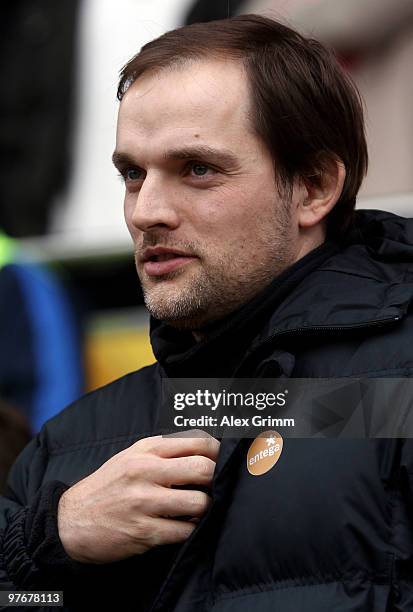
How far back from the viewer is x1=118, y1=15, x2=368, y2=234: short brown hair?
215 centimetres

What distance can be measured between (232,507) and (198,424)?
0.25 metres

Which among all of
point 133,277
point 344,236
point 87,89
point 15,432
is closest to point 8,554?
point 344,236

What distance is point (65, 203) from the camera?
5.27 meters

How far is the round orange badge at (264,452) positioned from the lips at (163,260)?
1.30 ft

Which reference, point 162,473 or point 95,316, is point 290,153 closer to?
point 162,473

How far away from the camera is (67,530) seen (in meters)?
1.92

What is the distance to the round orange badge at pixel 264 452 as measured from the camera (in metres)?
1.78

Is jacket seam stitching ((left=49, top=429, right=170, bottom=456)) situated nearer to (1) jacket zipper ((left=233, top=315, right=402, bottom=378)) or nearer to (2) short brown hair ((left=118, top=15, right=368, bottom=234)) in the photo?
(1) jacket zipper ((left=233, top=315, right=402, bottom=378))

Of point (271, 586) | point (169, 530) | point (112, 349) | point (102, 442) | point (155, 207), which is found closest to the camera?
point (271, 586)

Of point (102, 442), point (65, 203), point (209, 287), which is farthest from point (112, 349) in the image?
point (209, 287)

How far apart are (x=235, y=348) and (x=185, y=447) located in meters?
0.28

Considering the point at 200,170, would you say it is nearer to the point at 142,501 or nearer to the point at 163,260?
the point at 163,260

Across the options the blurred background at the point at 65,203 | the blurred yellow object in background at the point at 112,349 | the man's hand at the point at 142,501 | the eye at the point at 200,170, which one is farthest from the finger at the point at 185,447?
the blurred yellow object in background at the point at 112,349

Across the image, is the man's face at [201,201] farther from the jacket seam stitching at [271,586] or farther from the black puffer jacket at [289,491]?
the jacket seam stitching at [271,586]
